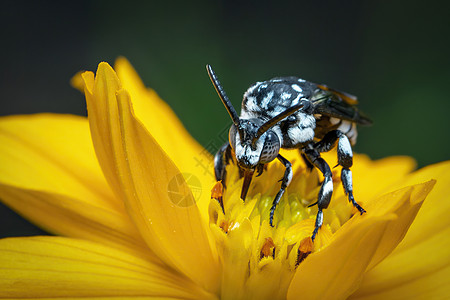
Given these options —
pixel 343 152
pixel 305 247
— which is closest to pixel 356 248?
pixel 305 247

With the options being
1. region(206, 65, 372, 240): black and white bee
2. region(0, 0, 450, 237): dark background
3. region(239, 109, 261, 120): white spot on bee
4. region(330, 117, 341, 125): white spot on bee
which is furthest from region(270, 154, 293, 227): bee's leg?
region(0, 0, 450, 237): dark background

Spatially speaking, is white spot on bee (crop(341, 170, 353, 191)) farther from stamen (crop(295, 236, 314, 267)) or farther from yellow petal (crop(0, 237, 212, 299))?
yellow petal (crop(0, 237, 212, 299))

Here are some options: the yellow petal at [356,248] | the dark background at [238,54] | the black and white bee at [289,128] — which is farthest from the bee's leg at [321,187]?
the dark background at [238,54]

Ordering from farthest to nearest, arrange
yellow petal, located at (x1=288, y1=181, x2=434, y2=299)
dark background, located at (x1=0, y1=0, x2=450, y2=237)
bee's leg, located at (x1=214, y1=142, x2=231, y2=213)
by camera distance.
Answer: dark background, located at (x1=0, y1=0, x2=450, y2=237) < bee's leg, located at (x1=214, y1=142, x2=231, y2=213) < yellow petal, located at (x1=288, y1=181, x2=434, y2=299)

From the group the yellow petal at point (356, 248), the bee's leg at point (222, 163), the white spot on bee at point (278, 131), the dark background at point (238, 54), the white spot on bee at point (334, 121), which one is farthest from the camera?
the dark background at point (238, 54)

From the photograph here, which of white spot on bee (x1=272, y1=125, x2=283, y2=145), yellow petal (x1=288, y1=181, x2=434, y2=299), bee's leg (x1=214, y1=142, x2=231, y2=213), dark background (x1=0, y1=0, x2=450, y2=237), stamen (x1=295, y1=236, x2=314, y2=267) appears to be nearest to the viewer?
yellow petal (x1=288, y1=181, x2=434, y2=299)

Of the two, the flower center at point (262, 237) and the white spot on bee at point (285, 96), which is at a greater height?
the white spot on bee at point (285, 96)

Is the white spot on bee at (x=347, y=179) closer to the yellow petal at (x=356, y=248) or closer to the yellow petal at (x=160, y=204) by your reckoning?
the yellow petal at (x=356, y=248)

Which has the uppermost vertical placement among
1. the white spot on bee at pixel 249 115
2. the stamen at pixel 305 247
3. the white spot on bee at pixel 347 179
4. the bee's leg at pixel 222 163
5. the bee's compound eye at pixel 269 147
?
the white spot on bee at pixel 249 115
